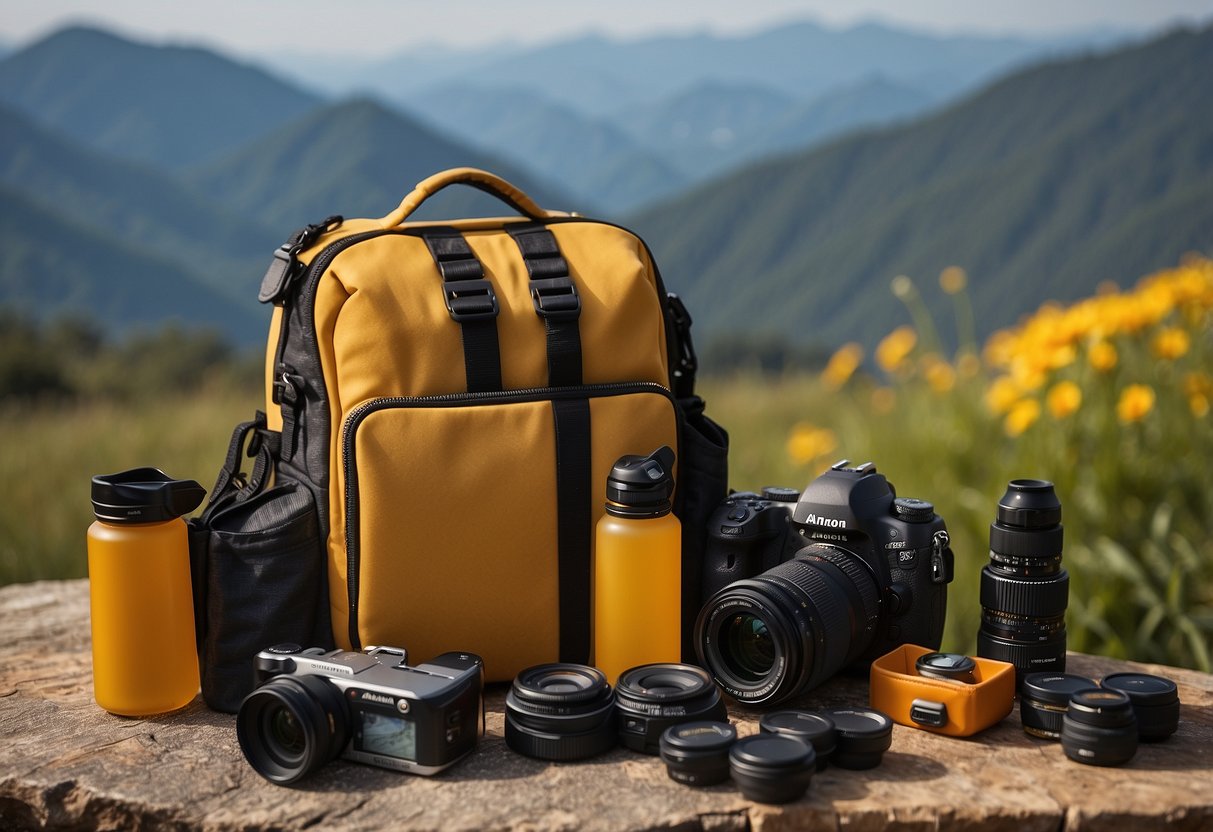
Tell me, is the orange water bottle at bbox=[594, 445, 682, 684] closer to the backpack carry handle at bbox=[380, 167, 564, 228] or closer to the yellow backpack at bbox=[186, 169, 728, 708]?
the yellow backpack at bbox=[186, 169, 728, 708]

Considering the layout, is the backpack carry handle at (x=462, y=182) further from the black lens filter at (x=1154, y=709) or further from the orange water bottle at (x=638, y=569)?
the black lens filter at (x=1154, y=709)

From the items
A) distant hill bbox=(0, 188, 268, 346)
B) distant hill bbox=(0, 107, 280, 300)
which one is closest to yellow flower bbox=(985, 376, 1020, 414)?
distant hill bbox=(0, 188, 268, 346)

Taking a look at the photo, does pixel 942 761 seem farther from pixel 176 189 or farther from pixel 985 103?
pixel 176 189

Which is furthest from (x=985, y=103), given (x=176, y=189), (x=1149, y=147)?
(x=176, y=189)

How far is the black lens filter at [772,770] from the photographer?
166 cm

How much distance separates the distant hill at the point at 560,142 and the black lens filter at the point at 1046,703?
113 meters

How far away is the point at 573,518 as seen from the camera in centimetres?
214

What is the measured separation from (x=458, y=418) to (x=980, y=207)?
2915 inches

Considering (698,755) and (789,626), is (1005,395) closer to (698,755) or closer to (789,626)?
(789,626)

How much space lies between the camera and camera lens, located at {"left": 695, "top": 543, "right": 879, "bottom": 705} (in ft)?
6.22

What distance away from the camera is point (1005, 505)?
204cm

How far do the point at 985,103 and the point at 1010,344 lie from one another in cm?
8726

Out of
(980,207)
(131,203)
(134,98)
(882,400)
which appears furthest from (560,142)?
(882,400)

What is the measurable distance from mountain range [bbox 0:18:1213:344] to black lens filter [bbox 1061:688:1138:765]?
43.5 meters
